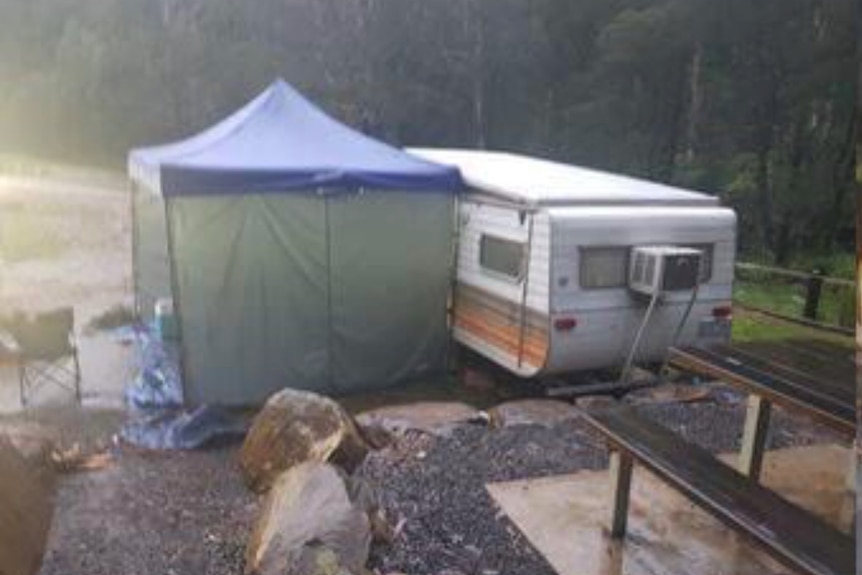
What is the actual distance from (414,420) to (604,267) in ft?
7.12

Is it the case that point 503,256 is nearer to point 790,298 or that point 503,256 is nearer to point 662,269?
point 662,269

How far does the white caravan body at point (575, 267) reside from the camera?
291 inches

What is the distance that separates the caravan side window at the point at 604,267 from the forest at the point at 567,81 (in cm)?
860

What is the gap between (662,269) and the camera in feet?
24.2

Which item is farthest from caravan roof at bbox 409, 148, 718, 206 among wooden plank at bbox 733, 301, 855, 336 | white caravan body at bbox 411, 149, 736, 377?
wooden plank at bbox 733, 301, 855, 336

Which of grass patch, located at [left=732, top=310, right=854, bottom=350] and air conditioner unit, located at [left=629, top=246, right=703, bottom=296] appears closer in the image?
air conditioner unit, located at [left=629, top=246, right=703, bottom=296]

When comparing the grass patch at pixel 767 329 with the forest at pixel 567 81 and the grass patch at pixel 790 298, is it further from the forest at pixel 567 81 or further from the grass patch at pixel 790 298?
the forest at pixel 567 81

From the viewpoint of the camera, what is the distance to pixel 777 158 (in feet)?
67.9

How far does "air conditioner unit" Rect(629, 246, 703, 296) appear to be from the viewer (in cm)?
740

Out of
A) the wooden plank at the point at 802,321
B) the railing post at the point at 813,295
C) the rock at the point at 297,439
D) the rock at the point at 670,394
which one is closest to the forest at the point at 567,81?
the railing post at the point at 813,295

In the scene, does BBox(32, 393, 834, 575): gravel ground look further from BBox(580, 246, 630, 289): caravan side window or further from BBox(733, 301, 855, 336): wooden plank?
BBox(733, 301, 855, 336): wooden plank

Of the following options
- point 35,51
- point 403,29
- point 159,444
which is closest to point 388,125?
point 403,29

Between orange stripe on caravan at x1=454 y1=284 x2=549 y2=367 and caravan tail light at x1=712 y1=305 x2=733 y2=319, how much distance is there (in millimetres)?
1774

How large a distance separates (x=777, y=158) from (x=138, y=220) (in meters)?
15.2
